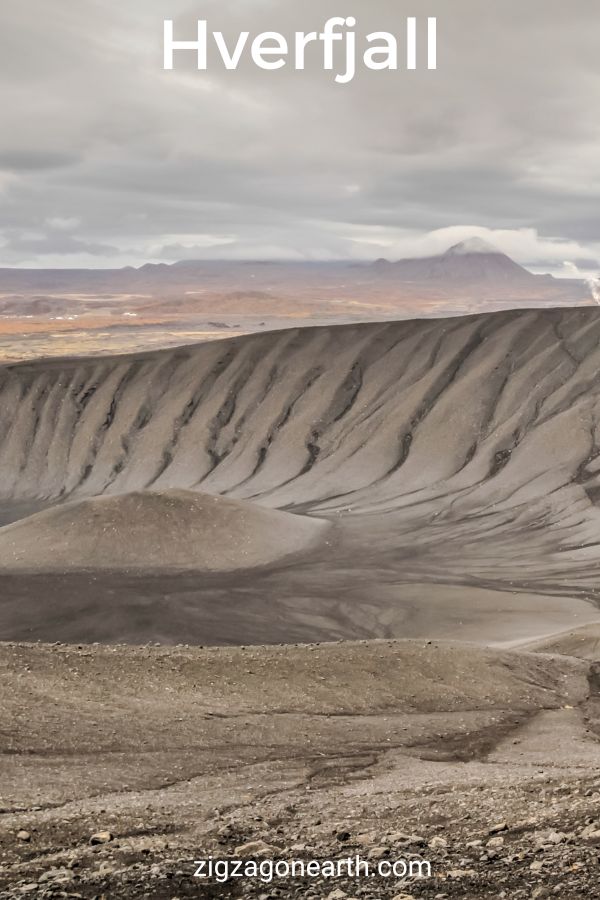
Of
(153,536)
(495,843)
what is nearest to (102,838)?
(495,843)

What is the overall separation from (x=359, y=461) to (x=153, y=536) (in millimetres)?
23795

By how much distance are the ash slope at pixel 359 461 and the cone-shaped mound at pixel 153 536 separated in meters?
2.68

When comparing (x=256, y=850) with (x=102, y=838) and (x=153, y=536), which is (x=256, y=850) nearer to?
(x=102, y=838)

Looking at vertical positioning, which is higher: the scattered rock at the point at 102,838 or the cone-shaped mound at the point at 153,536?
the scattered rock at the point at 102,838

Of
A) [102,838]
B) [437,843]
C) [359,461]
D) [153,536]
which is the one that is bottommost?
[153,536]

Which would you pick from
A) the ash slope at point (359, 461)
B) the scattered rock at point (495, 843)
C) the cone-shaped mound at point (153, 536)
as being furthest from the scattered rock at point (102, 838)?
the cone-shaped mound at point (153, 536)

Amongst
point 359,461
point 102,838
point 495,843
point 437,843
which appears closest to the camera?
point 495,843

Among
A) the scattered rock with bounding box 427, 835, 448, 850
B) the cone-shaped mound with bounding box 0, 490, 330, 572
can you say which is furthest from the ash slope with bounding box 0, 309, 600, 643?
the scattered rock with bounding box 427, 835, 448, 850

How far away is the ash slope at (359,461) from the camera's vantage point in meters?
40.2

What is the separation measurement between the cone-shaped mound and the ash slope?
2678 mm

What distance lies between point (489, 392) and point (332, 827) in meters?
62.8

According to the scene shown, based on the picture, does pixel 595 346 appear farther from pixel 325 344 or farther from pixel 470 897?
pixel 470 897

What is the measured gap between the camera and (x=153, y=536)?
162ft

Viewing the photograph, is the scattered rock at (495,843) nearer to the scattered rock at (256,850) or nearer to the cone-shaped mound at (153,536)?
the scattered rock at (256,850)
